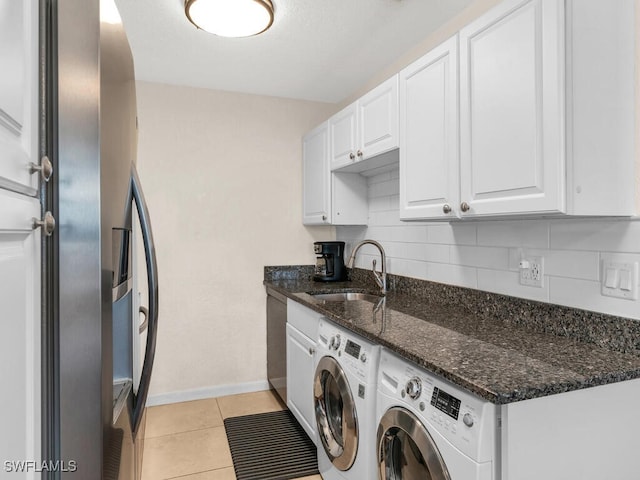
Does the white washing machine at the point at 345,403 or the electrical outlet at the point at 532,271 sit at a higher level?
the electrical outlet at the point at 532,271

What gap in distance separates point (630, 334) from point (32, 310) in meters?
1.63

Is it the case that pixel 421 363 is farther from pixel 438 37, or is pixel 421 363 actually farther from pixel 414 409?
pixel 438 37

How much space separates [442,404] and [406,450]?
0.31 m

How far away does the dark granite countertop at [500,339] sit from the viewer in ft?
3.48

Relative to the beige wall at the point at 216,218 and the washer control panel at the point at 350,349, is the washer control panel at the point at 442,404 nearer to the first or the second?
the washer control panel at the point at 350,349

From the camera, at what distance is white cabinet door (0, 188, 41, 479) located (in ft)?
1.65

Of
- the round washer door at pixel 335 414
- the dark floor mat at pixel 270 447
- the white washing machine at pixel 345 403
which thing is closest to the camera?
the white washing machine at pixel 345 403

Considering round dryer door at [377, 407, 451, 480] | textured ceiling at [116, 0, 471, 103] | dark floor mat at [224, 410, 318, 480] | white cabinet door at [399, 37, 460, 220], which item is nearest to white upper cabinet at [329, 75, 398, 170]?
white cabinet door at [399, 37, 460, 220]

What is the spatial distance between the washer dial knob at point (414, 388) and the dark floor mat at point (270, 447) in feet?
4.00

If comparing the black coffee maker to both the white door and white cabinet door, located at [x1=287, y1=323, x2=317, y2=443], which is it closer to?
white cabinet door, located at [x1=287, y1=323, x2=317, y2=443]

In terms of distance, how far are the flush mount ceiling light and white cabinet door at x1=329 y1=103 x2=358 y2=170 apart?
79 cm

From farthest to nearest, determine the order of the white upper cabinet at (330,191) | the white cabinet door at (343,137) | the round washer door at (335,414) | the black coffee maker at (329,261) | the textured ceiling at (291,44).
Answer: the black coffee maker at (329,261), the white upper cabinet at (330,191), the white cabinet door at (343,137), the textured ceiling at (291,44), the round washer door at (335,414)

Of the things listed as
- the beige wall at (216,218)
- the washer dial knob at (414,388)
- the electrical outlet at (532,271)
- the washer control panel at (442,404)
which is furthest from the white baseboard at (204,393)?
the electrical outlet at (532,271)

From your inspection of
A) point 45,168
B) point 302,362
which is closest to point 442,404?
point 45,168
